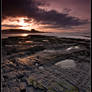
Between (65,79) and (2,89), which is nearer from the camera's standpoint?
(2,89)

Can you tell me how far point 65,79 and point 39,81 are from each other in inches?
73.2

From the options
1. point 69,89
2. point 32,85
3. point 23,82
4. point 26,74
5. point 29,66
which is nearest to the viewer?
point 69,89

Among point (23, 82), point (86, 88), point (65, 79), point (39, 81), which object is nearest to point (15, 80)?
point (23, 82)

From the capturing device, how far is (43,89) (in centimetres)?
552

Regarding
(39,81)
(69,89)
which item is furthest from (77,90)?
(39,81)

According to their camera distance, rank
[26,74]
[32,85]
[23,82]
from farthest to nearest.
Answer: [26,74] → [23,82] → [32,85]

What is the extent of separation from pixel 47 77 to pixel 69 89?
5.99 ft

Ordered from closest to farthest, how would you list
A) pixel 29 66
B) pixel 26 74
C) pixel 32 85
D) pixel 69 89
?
pixel 69 89, pixel 32 85, pixel 26 74, pixel 29 66

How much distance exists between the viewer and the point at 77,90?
5473 millimetres

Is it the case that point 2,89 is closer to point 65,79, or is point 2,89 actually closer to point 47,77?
point 47,77

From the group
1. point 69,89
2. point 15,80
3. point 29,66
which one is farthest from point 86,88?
point 29,66

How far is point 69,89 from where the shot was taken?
215 inches

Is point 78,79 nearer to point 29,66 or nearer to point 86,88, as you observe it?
point 86,88

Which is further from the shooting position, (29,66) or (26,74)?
(29,66)
